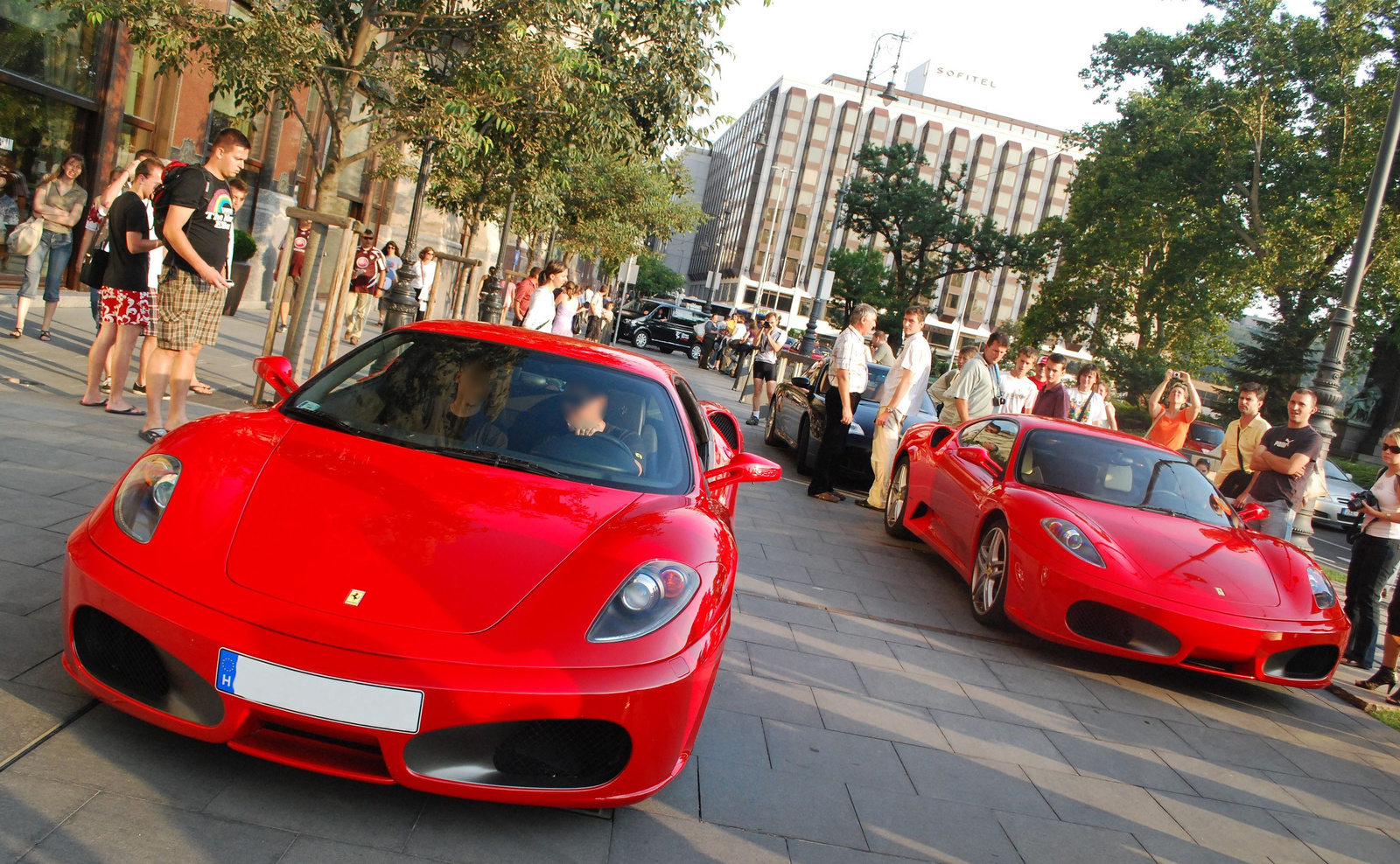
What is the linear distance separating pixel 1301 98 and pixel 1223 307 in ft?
22.5

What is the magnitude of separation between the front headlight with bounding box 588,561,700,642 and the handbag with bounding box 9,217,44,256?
8542mm

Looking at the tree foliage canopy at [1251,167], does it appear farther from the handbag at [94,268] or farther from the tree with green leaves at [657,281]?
the tree with green leaves at [657,281]

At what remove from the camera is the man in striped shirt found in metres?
9.15

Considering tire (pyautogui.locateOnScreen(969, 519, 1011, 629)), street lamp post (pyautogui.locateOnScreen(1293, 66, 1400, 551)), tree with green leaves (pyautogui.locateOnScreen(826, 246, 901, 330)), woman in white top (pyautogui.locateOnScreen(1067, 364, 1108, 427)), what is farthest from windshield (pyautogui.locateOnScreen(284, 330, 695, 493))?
tree with green leaves (pyautogui.locateOnScreen(826, 246, 901, 330))

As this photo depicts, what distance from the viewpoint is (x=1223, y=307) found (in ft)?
111

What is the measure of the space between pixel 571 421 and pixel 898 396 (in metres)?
5.80

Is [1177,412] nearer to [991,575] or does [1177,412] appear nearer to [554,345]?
[991,575]

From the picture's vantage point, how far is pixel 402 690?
2484 millimetres

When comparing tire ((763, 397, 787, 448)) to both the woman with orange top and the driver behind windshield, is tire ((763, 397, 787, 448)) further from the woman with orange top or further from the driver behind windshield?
the driver behind windshield

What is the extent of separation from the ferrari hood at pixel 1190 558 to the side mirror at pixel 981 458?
74 centimetres

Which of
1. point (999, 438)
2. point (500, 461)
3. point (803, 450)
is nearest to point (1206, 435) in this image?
point (803, 450)

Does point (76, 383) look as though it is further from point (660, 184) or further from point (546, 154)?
point (660, 184)

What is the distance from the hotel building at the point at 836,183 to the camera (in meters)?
99.9

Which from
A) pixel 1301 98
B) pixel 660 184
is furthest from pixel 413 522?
pixel 1301 98
